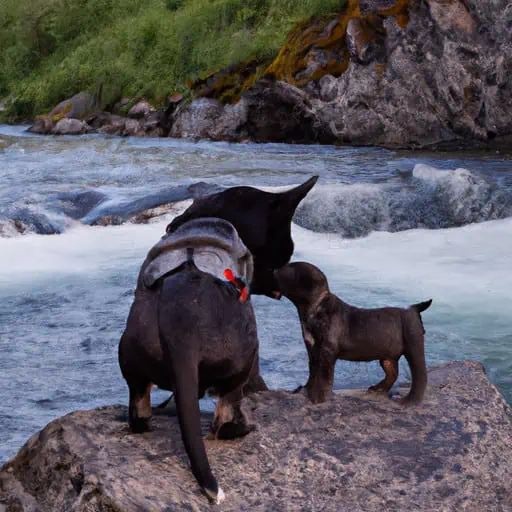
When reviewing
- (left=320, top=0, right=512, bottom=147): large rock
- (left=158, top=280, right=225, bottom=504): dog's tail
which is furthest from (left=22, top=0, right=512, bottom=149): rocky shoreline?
Answer: (left=158, top=280, right=225, bottom=504): dog's tail

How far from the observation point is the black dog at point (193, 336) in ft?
10.3

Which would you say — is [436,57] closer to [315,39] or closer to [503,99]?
[503,99]

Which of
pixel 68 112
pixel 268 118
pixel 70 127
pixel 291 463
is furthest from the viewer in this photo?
pixel 68 112

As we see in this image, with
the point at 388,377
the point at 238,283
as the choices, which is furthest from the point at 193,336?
the point at 388,377

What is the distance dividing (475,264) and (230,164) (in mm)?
6907

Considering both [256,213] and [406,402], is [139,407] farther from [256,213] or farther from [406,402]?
[406,402]

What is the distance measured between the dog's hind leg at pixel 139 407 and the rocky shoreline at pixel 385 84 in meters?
14.3

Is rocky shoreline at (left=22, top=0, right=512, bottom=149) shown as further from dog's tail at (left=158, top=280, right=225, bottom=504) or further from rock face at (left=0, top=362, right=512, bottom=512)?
dog's tail at (left=158, top=280, right=225, bottom=504)

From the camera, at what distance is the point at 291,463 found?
3359mm

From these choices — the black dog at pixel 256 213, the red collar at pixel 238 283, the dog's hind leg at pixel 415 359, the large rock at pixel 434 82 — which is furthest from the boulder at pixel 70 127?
the red collar at pixel 238 283

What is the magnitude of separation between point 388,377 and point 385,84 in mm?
14355

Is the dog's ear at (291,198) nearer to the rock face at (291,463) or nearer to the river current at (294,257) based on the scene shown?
the rock face at (291,463)

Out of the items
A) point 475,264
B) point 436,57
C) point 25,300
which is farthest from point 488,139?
point 25,300

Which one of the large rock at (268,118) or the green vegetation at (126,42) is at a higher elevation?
the green vegetation at (126,42)
